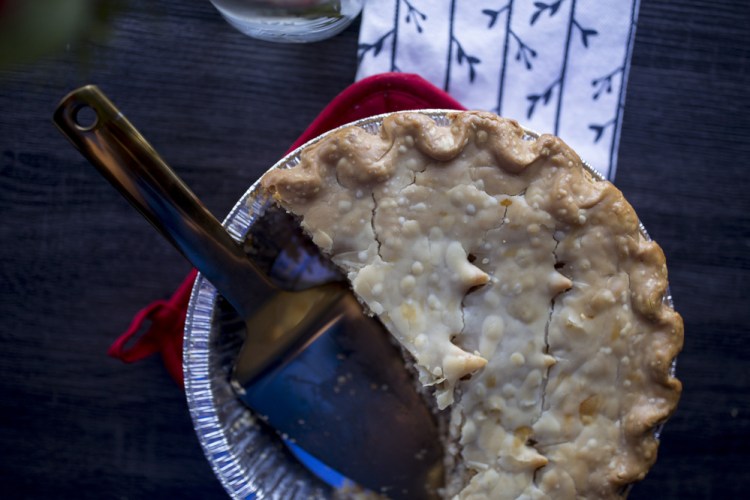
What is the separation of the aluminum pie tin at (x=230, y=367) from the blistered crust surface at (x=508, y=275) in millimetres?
93

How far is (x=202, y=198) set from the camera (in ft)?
4.36

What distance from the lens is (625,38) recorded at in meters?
1.31

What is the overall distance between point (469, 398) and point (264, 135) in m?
0.63

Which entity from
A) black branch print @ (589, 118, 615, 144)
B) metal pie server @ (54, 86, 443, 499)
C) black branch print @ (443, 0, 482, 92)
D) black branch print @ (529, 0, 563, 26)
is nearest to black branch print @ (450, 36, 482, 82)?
black branch print @ (443, 0, 482, 92)

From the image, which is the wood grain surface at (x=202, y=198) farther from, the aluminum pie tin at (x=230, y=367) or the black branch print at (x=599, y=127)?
the aluminum pie tin at (x=230, y=367)

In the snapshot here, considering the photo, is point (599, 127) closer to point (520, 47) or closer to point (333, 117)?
point (520, 47)

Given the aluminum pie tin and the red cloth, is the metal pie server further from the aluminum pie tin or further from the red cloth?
the red cloth

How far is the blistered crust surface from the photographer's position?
105 cm

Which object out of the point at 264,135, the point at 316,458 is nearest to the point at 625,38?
the point at 264,135

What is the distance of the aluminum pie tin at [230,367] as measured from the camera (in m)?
1.15

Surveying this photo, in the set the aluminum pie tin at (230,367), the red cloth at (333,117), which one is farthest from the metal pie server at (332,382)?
the red cloth at (333,117)

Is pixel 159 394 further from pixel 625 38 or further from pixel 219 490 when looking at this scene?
pixel 625 38

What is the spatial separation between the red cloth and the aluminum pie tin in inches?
4.8

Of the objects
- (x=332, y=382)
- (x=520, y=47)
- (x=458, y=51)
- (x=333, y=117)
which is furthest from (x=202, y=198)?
(x=520, y=47)
